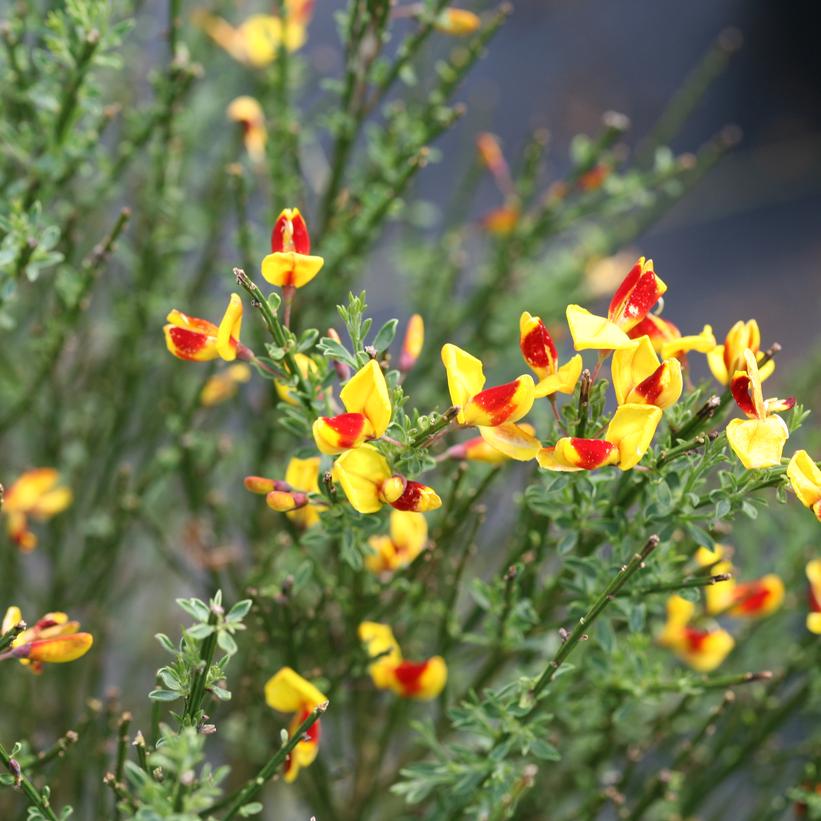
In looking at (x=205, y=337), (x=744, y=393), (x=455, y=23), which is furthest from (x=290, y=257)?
(x=455, y=23)

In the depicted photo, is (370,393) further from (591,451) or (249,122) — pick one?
(249,122)

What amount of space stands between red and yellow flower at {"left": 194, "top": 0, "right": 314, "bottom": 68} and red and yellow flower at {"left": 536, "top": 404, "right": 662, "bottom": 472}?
410mm

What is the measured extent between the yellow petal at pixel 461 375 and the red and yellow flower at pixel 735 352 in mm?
97

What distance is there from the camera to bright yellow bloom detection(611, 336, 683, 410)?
0.35 meters

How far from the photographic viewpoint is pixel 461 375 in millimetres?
353

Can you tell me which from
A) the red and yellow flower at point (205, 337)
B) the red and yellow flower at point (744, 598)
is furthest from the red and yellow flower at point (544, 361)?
the red and yellow flower at point (744, 598)

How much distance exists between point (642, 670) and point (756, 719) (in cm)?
12

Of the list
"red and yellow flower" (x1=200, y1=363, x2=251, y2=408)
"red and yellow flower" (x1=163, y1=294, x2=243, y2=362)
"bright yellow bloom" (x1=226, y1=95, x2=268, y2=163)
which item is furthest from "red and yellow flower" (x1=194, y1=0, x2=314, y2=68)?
"red and yellow flower" (x1=163, y1=294, x2=243, y2=362)

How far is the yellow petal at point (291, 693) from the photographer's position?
0.43 metres

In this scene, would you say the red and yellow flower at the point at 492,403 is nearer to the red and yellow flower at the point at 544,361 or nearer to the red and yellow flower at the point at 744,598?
the red and yellow flower at the point at 544,361

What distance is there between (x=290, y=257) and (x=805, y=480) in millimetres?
204

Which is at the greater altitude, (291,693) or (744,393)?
(744,393)

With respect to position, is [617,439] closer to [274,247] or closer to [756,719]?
[274,247]

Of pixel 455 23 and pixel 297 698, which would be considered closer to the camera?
pixel 297 698
